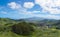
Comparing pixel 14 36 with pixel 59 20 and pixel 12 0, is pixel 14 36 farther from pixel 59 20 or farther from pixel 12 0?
pixel 59 20

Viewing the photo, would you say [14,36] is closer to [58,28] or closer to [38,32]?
[38,32]

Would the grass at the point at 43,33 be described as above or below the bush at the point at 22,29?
below

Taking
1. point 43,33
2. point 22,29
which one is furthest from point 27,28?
point 43,33

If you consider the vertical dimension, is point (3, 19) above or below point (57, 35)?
above

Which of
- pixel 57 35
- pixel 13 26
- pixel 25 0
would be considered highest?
pixel 25 0

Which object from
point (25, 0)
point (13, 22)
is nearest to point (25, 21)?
point (13, 22)

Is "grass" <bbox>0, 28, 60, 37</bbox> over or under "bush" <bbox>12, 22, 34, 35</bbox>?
under
